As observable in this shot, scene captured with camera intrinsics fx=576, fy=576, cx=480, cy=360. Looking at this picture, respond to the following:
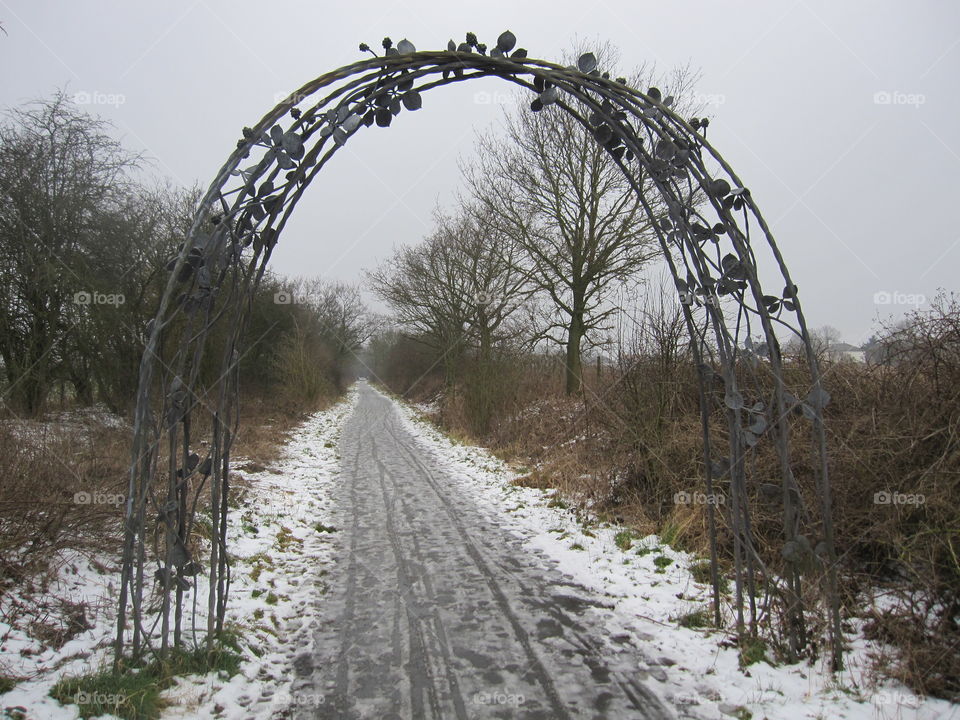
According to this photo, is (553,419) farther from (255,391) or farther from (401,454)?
(255,391)

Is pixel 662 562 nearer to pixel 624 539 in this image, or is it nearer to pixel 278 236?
pixel 624 539

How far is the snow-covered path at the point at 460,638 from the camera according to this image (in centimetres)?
328

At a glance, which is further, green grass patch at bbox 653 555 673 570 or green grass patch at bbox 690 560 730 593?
green grass patch at bbox 653 555 673 570

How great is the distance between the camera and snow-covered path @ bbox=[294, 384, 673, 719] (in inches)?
129

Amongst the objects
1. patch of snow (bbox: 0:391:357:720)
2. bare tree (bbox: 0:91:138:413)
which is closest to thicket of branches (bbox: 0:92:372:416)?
bare tree (bbox: 0:91:138:413)

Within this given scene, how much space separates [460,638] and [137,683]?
198 cm

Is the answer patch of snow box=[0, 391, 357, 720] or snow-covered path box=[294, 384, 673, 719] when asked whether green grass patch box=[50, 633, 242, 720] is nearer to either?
patch of snow box=[0, 391, 357, 720]

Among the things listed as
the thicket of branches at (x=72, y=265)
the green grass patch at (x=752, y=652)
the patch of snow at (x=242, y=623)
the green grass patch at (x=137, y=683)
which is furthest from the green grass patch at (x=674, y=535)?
the thicket of branches at (x=72, y=265)

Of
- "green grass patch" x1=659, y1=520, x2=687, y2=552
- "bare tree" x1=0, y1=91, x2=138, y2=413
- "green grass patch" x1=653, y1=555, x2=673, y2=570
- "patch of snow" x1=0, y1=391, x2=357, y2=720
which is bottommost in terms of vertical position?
"patch of snow" x1=0, y1=391, x2=357, y2=720

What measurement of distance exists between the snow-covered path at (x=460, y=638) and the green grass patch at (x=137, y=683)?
21.3 inches

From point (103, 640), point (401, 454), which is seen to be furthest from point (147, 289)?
point (103, 640)

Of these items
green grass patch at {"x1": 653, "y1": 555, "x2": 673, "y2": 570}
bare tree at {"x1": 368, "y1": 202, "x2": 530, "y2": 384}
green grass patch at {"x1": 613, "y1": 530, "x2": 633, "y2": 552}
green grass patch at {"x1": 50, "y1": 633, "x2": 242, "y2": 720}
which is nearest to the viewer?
green grass patch at {"x1": 50, "y1": 633, "x2": 242, "y2": 720}

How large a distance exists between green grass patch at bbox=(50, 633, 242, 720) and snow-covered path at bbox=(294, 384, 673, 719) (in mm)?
541

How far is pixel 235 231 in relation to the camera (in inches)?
144
